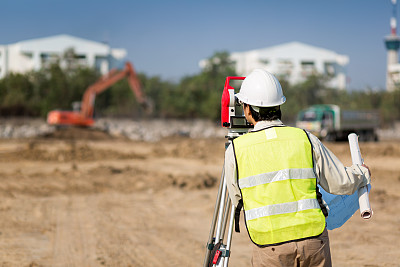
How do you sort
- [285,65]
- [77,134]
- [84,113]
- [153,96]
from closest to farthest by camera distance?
[77,134]
[84,113]
[153,96]
[285,65]

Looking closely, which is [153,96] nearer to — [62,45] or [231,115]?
[62,45]

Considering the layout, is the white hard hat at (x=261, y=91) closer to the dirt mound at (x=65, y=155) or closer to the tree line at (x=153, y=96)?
the dirt mound at (x=65, y=155)

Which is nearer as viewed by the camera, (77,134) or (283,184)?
A: (283,184)

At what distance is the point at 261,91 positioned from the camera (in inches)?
88.7

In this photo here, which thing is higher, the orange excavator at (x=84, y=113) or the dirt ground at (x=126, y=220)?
the orange excavator at (x=84, y=113)

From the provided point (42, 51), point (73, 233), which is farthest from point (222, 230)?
point (42, 51)

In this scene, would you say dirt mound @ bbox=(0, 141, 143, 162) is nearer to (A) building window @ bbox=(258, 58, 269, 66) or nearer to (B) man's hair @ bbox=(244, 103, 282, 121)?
(B) man's hair @ bbox=(244, 103, 282, 121)

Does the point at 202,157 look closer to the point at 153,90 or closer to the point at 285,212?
the point at 285,212

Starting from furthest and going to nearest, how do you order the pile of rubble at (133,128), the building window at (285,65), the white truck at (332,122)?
the building window at (285,65) → the pile of rubble at (133,128) → the white truck at (332,122)

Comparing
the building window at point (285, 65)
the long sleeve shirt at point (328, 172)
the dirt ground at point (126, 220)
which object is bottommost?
the dirt ground at point (126, 220)

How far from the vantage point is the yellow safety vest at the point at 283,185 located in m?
2.16

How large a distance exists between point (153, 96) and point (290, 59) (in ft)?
100

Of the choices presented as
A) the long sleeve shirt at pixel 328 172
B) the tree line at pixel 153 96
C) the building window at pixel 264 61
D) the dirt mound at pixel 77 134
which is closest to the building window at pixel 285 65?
the building window at pixel 264 61

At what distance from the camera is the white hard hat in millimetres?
2248
